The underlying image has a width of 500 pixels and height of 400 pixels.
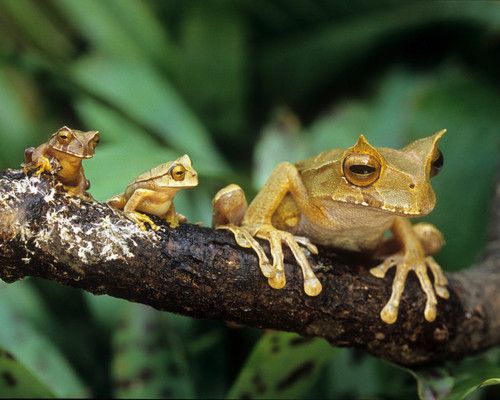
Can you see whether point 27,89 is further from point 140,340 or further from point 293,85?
point 140,340

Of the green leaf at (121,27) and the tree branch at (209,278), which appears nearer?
the tree branch at (209,278)

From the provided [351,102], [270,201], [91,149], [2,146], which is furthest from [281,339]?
[351,102]

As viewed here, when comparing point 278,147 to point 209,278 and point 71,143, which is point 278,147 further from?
point 71,143

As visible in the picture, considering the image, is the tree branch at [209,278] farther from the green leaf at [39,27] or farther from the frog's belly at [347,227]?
the green leaf at [39,27]

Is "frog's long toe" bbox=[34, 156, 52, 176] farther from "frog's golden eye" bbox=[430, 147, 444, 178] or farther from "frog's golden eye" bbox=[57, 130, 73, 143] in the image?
"frog's golden eye" bbox=[430, 147, 444, 178]

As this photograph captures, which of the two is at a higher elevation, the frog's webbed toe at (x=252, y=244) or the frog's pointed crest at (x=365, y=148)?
the frog's pointed crest at (x=365, y=148)

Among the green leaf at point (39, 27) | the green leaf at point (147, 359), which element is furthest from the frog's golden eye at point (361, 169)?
the green leaf at point (39, 27)
